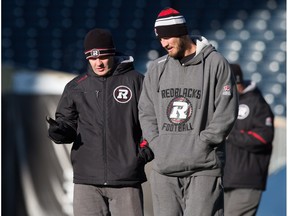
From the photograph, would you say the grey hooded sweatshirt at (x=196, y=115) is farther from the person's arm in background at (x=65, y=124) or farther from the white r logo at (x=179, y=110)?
the person's arm in background at (x=65, y=124)

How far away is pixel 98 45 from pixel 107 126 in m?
0.50

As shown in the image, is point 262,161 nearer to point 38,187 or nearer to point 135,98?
point 38,187

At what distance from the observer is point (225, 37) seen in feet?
38.0

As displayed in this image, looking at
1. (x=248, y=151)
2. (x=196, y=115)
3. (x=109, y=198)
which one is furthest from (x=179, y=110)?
(x=248, y=151)

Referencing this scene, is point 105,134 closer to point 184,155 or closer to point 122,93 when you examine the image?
point 122,93

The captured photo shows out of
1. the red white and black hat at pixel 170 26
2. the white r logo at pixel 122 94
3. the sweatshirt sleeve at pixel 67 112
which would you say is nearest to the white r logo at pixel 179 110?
the red white and black hat at pixel 170 26

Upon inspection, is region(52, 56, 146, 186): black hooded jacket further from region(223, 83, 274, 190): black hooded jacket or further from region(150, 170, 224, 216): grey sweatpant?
region(223, 83, 274, 190): black hooded jacket

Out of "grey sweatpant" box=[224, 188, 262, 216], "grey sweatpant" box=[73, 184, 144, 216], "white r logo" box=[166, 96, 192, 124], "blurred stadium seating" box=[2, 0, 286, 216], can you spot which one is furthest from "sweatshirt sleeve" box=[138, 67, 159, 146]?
"blurred stadium seating" box=[2, 0, 286, 216]

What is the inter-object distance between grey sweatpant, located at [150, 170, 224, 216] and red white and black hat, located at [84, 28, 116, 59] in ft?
2.76

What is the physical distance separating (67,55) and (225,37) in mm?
2210

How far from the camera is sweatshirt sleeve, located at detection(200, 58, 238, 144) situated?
176 inches

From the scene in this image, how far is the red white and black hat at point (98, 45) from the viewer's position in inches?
199

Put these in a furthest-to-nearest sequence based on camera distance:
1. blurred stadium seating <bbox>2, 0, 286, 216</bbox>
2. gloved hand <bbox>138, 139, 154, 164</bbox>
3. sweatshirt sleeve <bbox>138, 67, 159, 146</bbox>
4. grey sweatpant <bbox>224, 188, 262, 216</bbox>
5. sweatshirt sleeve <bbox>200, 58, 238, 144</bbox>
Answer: blurred stadium seating <bbox>2, 0, 286, 216</bbox>, grey sweatpant <bbox>224, 188, 262, 216</bbox>, gloved hand <bbox>138, 139, 154, 164</bbox>, sweatshirt sleeve <bbox>138, 67, 159, 146</bbox>, sweatshirt sleeve <bbox>200, 58, 238, 144</bbox>

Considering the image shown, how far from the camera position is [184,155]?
4535mm
